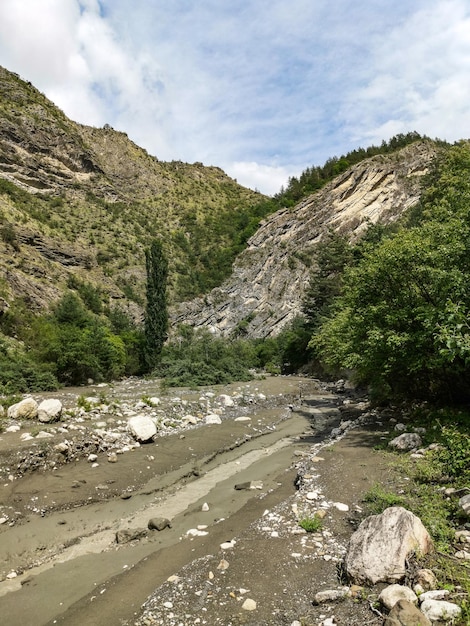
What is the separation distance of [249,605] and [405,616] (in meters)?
2.01

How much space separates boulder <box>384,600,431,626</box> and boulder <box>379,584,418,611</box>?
0.75 feet

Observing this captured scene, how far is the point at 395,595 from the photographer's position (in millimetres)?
4383

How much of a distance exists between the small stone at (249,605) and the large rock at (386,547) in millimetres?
1355

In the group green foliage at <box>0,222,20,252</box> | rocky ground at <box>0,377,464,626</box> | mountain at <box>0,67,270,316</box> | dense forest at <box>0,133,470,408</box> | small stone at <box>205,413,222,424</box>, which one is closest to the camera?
rocky ground at <box>0,377,464,626</box>

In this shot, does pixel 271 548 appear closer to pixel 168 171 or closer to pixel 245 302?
pixel 245 302

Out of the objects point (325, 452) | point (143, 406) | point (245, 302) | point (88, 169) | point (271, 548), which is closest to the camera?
point (271, 548)

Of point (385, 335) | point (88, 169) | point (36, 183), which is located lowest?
point (385, 335)

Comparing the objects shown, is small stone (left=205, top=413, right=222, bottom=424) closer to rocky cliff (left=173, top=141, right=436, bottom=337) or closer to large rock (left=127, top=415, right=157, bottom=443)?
large rock (left=127, top=415, right=157, bottom=443)

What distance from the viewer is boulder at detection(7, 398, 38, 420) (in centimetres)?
1398

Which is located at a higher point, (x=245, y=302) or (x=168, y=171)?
(x=168, y=171)

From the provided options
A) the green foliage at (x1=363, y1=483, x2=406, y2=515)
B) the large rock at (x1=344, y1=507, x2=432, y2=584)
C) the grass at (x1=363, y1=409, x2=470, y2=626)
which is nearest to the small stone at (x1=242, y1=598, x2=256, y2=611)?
the large rock at (x1=344, y1=507, x2=432, y2=584)

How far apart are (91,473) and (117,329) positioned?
34.5 meters

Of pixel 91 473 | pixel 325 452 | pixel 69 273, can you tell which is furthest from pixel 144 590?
pixel 69 273

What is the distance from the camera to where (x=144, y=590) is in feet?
19.0
